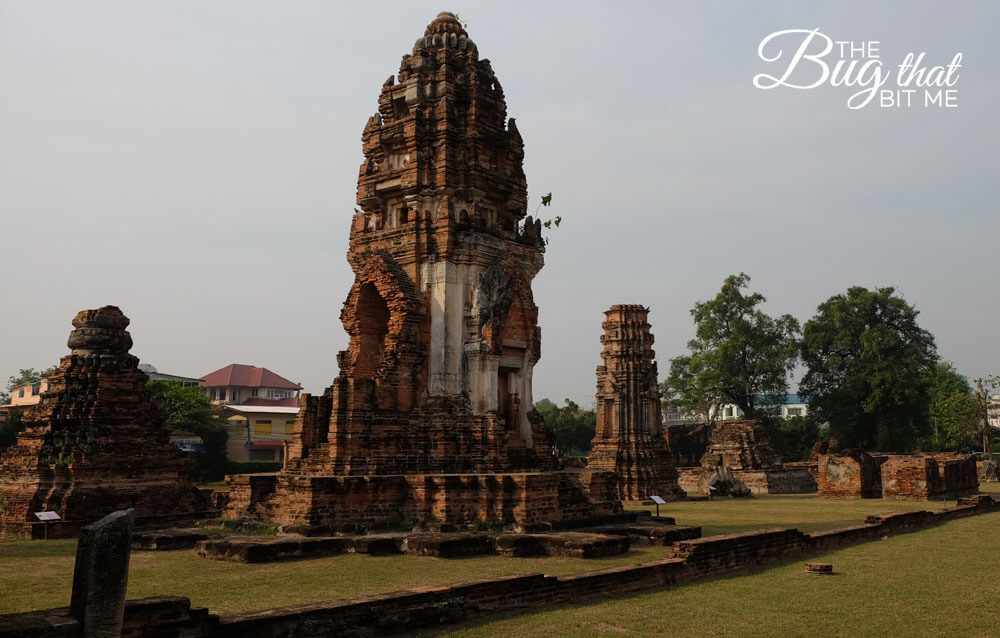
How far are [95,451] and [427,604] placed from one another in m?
11.7

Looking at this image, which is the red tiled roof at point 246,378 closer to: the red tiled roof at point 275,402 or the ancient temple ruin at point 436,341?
the red tiled roof at point 275,402

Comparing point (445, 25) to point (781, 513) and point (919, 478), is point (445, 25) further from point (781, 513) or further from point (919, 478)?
point (919, 478)

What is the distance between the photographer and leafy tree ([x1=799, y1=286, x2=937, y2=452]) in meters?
41.7

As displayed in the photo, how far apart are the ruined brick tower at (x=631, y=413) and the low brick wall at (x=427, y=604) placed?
15.7m

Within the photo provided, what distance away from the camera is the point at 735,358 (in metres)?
44.2

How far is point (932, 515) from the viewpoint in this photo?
15812 mm

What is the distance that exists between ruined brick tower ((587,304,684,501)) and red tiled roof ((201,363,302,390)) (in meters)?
53.7

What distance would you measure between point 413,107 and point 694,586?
1045cm

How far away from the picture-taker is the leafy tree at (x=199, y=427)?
3684 centimetres

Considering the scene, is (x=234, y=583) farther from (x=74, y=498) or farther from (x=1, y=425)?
(x=1, y=425)

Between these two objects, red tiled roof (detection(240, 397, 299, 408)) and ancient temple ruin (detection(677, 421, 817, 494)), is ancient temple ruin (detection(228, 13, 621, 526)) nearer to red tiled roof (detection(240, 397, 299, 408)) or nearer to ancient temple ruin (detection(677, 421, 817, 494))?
ancient temple ruin (detection(677, 421, 817, 494))

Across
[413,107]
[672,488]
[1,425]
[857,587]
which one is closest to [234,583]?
[857,587]

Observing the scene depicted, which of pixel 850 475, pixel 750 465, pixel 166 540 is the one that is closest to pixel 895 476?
pixel 850 475

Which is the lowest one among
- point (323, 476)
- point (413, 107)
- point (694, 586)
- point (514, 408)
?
point (694, 586)
